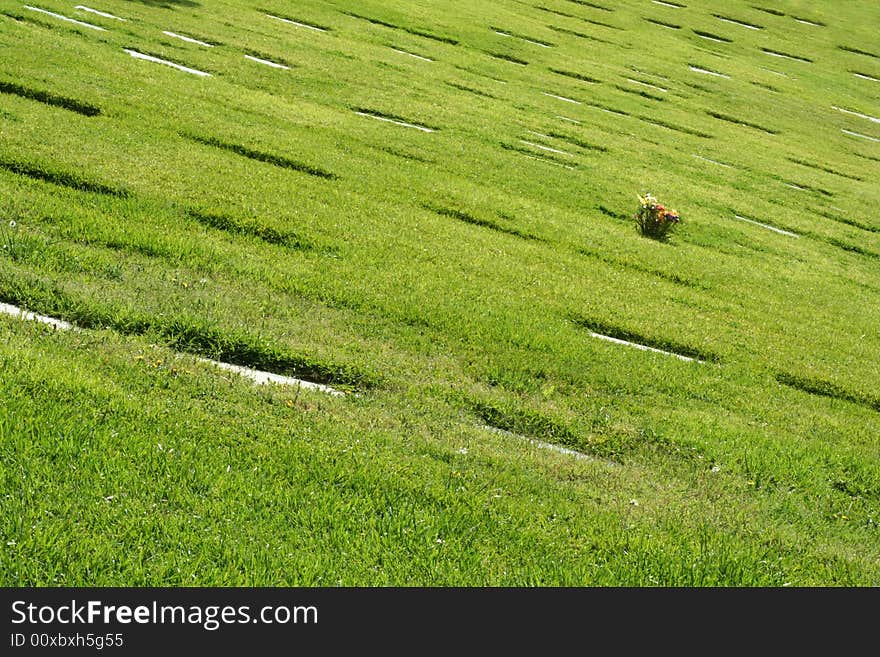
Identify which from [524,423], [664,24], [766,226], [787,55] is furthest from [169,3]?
[787,55]

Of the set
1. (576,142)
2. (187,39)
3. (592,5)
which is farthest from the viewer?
(592,5)

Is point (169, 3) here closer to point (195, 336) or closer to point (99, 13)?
point (99, 13)

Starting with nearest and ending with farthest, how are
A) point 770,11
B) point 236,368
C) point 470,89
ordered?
point 236,368
point 470,89
point 770,11

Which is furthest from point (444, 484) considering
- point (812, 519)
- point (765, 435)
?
point (765, 435)

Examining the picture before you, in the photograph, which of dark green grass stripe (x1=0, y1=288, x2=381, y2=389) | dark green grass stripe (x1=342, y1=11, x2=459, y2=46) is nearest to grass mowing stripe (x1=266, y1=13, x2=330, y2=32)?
dark green grass stripe (x1=342, y1=11, x2=459, y2=46)

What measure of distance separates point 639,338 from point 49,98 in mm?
8841

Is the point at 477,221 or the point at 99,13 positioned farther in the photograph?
the point at 99,13

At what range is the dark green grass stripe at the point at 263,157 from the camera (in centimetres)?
1191

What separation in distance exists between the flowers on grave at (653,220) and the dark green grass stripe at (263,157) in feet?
17.2

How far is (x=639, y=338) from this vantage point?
359 inches

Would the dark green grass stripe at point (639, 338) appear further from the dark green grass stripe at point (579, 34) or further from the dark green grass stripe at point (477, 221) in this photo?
the dark green grass stripe at point (579, 34)

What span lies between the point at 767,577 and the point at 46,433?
430 cm

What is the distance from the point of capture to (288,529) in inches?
178

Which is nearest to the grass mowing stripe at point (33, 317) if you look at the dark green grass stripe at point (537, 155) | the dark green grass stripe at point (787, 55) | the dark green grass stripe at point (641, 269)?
the dark green grass stripe at point (641, 269)
